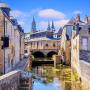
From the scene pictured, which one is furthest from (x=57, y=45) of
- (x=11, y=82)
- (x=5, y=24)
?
(x=11, y=82)

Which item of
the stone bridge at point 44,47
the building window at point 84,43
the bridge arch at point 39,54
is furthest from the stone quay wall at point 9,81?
the bridge arch at point 39,54

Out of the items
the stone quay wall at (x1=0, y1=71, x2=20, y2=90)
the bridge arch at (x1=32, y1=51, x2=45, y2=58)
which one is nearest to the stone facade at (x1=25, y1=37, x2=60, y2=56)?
the bridge arch at (x1=32, y1=51, x2=45, y2=58)

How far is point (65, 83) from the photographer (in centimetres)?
3969

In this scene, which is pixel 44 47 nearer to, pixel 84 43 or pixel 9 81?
pixel 84 43

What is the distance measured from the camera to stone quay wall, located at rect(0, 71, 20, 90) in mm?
18894

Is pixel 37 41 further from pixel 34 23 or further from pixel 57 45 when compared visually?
pixel 34 23

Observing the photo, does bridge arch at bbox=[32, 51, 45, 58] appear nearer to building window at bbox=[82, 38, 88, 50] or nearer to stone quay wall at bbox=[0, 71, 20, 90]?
building window at bbox=[82, 38, 88, 50]

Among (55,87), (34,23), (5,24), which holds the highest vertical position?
(34,23)

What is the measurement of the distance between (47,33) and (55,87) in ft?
231

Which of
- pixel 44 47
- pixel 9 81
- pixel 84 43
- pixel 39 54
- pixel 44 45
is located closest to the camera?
pixel 9 81

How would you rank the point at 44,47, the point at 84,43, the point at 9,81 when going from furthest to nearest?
the point at 44,47 → the point at 84,43 → the point at 9,81

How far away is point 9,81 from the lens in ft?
68.7

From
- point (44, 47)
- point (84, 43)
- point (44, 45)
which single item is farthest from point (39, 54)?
point (84, 43)

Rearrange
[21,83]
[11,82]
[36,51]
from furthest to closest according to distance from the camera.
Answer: [36,51] → [21,83] → [11,82]
